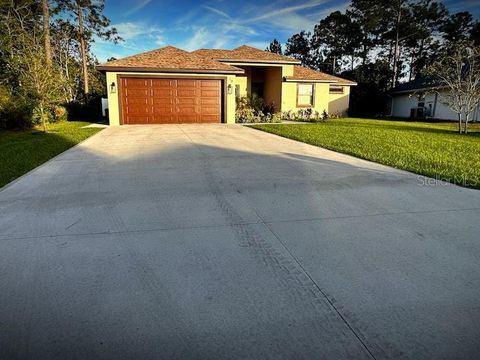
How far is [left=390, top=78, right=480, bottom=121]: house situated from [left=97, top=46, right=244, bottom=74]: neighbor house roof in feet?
42.7

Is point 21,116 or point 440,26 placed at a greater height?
point 440,26

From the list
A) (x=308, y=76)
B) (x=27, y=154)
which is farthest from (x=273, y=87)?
(x=27, y=154)

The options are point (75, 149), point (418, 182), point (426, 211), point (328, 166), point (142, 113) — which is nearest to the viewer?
point (426, 211)

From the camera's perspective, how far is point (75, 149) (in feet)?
29.3

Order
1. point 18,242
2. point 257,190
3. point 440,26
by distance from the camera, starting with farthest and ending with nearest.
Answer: point 440,26, point 257,190, point 18,242

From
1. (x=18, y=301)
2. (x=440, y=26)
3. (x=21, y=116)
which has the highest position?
(x=440, y=26)

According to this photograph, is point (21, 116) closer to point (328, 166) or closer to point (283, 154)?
point (283, 154)

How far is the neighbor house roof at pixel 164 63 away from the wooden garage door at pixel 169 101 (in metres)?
0.59

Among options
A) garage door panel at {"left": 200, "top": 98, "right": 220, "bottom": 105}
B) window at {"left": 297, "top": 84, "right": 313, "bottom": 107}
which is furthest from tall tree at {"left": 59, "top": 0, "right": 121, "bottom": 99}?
window at {"left": 297, "top": 84, "right": 313, "bottom": 107}

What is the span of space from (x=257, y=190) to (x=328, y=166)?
2.24 metres

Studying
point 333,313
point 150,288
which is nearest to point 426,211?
point 333,313

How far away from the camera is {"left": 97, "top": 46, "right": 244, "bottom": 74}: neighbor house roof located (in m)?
15.5

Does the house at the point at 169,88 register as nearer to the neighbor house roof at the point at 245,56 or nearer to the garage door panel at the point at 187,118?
the garage door panel at the point at 187,118

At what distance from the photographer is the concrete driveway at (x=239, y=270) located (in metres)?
1.91
